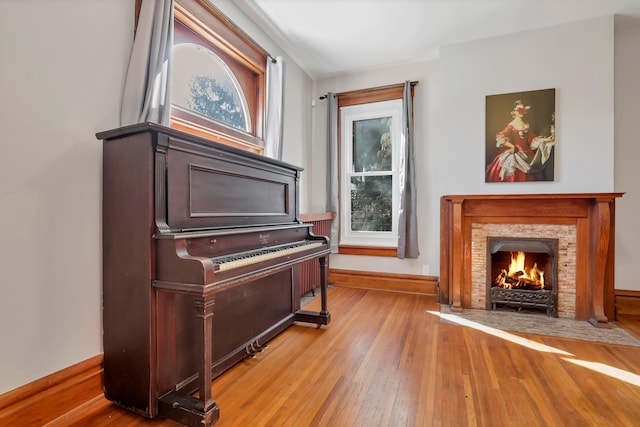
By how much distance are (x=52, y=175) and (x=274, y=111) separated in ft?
6.63

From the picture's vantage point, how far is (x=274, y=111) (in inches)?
121

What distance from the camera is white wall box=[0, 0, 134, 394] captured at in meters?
1.30

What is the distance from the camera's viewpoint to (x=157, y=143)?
1421mm

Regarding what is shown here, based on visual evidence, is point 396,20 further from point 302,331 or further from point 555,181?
point 302,331

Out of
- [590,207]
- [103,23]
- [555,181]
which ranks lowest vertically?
[590,207]

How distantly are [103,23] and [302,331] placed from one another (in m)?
2.44

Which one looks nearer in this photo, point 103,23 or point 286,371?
point 103,23

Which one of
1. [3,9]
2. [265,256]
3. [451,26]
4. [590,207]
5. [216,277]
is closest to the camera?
[3,9]

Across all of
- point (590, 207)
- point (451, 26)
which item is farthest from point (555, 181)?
point (451, 26)

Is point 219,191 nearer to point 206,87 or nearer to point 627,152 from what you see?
point 206,87

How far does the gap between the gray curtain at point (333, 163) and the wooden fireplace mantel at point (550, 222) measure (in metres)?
1.32

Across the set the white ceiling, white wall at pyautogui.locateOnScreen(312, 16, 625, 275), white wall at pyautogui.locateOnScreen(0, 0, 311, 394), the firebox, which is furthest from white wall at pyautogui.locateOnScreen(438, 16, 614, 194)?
white wall at pyautogui.locateOnScreen(0, 0, 311, 394)

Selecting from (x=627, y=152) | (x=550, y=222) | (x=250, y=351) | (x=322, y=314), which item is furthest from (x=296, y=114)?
(x=627, y=152)

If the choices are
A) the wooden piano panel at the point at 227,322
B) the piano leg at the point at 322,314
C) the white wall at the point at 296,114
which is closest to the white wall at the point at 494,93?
the white wall at the point at 296,114
